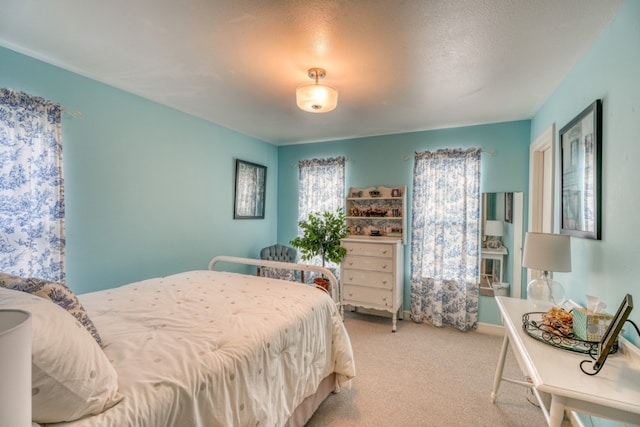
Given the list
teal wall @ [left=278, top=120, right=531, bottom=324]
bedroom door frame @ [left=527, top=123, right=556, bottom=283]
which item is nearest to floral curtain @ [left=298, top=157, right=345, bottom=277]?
teal wall @ [left=278, top=120, right=531, bottom=324]

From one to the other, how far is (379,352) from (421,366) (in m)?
0.43

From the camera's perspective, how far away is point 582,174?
1.89 m

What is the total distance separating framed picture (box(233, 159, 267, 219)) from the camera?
399 cm

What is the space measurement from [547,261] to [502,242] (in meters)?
1.74

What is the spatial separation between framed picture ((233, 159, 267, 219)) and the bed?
1.74m

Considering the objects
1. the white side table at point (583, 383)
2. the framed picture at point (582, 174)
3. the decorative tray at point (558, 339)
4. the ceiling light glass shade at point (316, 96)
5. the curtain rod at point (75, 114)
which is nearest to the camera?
the white side table at point (583, 383)

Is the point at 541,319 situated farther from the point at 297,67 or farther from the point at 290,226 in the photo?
the point at 290,226

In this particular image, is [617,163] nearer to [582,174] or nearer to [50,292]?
[582,174]

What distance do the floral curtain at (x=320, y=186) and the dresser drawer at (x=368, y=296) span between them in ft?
1.89

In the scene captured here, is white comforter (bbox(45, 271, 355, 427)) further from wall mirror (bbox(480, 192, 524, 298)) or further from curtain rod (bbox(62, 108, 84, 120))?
wall mirror (bbox(480, 192, 524, 298))

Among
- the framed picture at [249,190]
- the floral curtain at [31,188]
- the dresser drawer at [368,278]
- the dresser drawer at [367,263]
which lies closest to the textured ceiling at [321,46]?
the floral curtain at [31,188]

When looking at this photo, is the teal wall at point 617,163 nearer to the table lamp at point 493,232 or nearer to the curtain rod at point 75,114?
the table lamp at point 493,232

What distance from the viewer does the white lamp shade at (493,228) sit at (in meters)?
3.40

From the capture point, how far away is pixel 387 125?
3.65m
